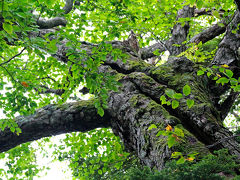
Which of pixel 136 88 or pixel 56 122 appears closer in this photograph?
pixel 136 88

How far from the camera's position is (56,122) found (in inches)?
176

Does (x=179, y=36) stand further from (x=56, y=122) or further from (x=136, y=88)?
(x=56, y=122)

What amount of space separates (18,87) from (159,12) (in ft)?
12.5

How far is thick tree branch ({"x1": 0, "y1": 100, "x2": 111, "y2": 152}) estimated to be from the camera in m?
4.40

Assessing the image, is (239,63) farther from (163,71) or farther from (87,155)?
(87,155)

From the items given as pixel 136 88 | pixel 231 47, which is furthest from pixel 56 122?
pixel 231 47

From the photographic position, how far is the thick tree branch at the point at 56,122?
4.40 meters

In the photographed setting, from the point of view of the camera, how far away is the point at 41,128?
454 cm

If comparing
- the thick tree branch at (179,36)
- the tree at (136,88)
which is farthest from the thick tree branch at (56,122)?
the thick tree branch at (179,36)

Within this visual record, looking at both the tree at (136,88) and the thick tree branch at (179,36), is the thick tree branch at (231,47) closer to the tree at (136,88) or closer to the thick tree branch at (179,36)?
the tree at (136,88)

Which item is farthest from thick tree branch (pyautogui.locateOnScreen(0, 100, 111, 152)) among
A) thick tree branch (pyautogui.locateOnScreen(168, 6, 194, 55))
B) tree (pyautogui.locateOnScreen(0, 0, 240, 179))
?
thick tree branch (pyautogui.locateOnScreen(168, 6, 194, 55))

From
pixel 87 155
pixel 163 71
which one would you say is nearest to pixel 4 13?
pixel 163 71

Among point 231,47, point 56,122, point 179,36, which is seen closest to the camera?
point 231,47

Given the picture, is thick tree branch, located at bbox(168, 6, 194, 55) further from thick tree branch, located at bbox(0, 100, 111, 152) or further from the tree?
thick tree branch, located at bbox(0, 100, 111, 152)
